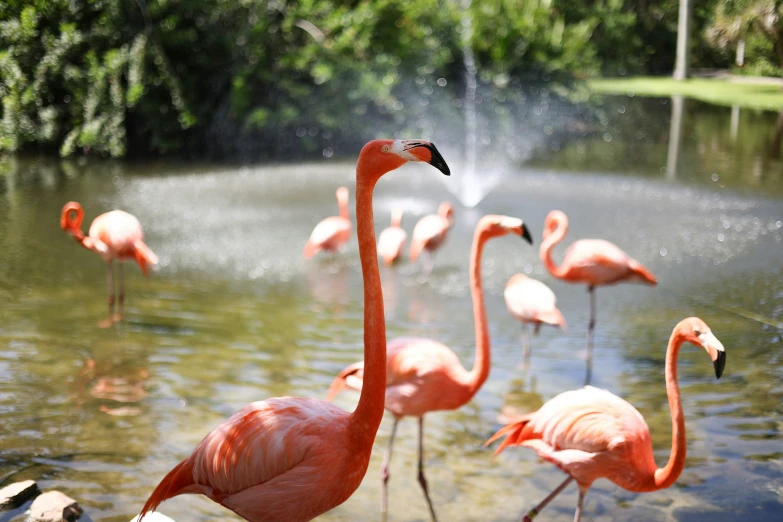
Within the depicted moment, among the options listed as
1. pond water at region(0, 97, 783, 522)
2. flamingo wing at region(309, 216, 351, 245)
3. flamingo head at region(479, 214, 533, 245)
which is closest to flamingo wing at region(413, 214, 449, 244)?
pond water at region(0, 97, 783, 522)

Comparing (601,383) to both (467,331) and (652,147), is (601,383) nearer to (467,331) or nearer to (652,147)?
(467,331)

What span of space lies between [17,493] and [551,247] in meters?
3.07

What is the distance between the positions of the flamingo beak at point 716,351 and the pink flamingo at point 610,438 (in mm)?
10

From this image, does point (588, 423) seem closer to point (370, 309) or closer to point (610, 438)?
point (610, 438)

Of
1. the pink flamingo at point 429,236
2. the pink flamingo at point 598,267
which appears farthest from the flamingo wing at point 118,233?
the pink flamingo at point 598,267

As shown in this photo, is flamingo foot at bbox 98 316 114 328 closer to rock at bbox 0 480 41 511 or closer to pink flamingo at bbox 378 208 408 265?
rock at bbox 0 480 41 511

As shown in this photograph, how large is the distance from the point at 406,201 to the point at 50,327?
429 cm

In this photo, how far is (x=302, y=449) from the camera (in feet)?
6.60

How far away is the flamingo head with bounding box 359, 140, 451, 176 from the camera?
1.76 meters

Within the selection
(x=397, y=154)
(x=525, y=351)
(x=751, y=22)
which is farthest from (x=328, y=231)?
(x=751, y=22)

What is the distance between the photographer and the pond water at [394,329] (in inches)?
113

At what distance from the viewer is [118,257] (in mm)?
4676

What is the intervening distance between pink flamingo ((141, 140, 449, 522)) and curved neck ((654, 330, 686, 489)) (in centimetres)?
102

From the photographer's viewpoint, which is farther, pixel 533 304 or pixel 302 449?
pixel 533 304
